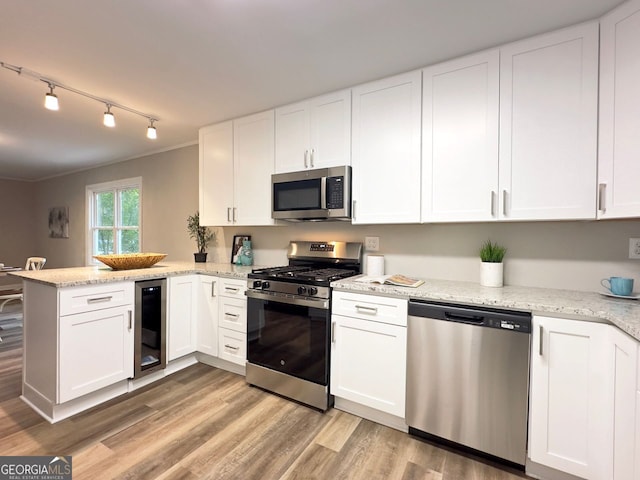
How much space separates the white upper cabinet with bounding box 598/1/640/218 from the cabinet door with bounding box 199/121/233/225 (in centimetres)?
277

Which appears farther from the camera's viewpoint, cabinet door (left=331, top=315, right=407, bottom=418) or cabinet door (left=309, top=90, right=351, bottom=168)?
cabinet door (left=309, top=90, right=351, bottom=168)

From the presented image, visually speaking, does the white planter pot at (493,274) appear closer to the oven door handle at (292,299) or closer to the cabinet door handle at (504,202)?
the cabinet door handle at (504,202)

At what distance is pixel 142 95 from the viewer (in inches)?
97.8

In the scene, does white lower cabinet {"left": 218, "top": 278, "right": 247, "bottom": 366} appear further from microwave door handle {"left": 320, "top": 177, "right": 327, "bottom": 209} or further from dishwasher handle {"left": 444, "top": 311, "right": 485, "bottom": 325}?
dishwasher handle {"left": 444, "top": 311, "right": 485, "bottom": 325}

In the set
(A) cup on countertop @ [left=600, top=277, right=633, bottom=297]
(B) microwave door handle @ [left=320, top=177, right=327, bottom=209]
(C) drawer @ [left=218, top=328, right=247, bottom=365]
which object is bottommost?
(C) drawer @ [left=218, top=328, right=247, bottom=365]

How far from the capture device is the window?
4613 millimetres

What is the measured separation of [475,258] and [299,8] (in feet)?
6.24

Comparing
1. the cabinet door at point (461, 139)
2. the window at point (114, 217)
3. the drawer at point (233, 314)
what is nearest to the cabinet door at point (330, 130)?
the cabinet door at point (461, 139)

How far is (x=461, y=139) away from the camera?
191cm

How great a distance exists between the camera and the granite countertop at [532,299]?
4.34 feet

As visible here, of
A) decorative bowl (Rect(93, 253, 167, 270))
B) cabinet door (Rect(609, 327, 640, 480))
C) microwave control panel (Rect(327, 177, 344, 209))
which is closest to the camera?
cabinet door (Rect(609, 327, 640, 480))

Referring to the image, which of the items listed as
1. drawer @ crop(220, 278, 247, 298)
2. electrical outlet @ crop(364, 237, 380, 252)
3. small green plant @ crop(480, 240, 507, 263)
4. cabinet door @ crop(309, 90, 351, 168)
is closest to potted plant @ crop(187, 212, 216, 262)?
drawer @ crop(220, 278, 247, 298)

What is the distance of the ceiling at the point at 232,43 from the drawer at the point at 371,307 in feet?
5.17

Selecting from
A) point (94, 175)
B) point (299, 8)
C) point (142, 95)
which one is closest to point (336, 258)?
point (299, 8)
